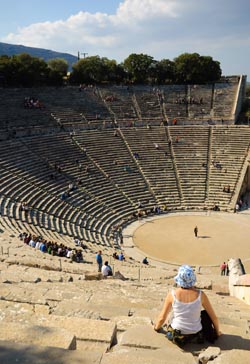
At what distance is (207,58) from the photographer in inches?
1996

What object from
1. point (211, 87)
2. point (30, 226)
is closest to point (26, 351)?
point (30, 226)

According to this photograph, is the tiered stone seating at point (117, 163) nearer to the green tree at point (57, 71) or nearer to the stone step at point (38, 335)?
the green tree at point (57, 71)

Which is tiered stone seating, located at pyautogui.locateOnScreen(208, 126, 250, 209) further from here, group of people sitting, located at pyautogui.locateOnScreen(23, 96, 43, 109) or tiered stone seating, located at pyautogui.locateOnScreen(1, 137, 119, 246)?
group of people sitting, located at pyautogui.locateOnScreen(23, 96, 43, 109)

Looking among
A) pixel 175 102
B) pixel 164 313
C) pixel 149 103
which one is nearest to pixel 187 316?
pixel 164 313

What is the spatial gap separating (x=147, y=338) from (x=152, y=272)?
12.1 metres

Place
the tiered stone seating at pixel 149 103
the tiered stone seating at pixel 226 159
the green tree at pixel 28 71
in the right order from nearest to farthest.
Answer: the tiered stone seating at pixel 226 159, the tiered stone seating at pixel 149 103, the green tree at pixel 28 71

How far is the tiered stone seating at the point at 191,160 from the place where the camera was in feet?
101

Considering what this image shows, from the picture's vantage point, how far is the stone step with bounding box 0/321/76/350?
136 inches

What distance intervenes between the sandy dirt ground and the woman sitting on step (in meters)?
17.1

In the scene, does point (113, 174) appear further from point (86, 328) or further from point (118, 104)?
point (86, 328)

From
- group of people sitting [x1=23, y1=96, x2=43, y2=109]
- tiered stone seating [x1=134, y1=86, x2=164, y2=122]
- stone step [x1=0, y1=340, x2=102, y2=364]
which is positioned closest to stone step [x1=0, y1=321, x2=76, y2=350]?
stone step [x1=0, y1=340, x2=102, y2=364]

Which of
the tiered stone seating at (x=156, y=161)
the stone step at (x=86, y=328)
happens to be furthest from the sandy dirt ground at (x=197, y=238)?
the stone step at (x=86, y=328)

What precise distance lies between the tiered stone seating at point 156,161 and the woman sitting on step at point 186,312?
25098 millimetres

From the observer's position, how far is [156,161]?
34.0m
